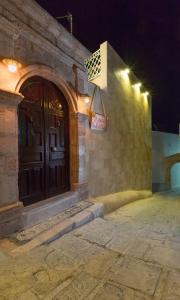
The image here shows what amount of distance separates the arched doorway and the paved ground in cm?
116

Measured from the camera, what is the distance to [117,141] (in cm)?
637

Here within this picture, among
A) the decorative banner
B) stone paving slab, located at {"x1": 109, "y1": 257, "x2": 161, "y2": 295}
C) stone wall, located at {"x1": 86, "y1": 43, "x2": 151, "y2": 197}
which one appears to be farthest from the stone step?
the decorative banner

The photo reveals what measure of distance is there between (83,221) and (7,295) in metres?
1.84

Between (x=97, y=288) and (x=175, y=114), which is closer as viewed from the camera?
(x=97, y=288)

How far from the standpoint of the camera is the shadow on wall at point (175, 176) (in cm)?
1602

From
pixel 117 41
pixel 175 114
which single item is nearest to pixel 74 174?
pixel 117 41

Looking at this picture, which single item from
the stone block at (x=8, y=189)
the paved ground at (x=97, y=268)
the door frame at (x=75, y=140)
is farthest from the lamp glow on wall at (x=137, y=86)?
the stone block at (x=8, y=189)

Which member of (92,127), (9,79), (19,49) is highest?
(19,49)

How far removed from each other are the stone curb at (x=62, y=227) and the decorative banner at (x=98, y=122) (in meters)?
2.02

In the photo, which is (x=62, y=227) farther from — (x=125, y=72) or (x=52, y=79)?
(x=125, y=72)

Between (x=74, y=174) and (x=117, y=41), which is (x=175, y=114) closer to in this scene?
(x=117, y=41)

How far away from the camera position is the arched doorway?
130 inches

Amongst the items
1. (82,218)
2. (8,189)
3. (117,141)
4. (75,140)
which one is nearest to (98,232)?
(82,218)

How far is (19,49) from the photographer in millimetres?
3045
